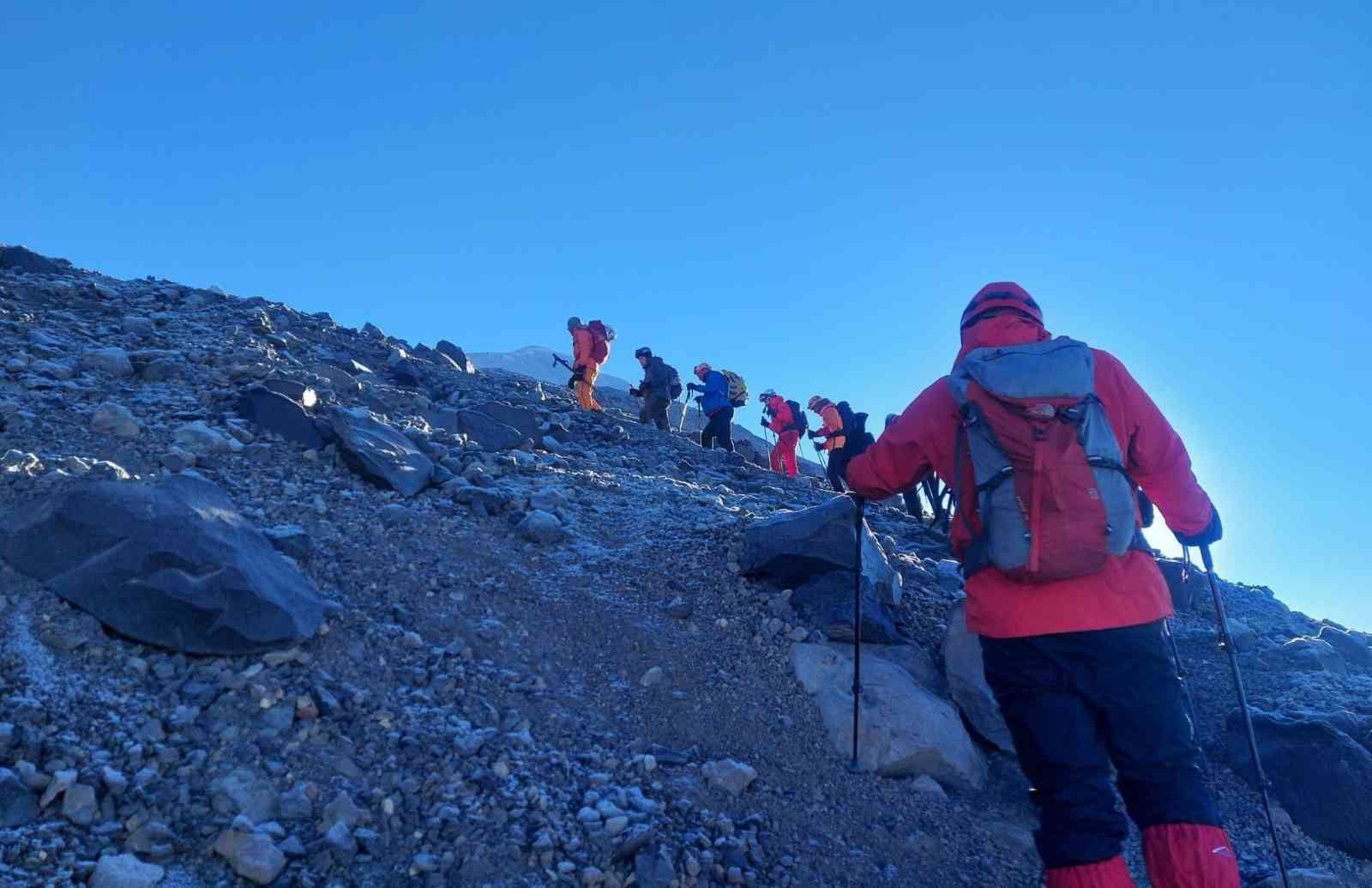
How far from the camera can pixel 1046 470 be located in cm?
360

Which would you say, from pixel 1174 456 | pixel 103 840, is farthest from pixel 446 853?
pixel 1174 456

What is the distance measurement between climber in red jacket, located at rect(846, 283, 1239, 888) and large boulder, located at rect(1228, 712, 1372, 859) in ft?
8.56

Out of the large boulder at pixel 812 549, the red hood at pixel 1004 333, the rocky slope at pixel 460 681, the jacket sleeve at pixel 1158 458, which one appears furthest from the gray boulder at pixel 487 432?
the jacket sleeve at pixel 1158 458

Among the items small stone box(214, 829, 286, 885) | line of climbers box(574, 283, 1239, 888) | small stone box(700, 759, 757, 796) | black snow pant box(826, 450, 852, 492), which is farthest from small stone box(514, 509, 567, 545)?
black snow pant box(826, 450, 852, 492)

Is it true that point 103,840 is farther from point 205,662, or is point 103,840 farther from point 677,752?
point 677,752

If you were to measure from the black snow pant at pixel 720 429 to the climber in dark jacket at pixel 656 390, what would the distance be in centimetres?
88

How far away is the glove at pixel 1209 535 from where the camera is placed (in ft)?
13.8

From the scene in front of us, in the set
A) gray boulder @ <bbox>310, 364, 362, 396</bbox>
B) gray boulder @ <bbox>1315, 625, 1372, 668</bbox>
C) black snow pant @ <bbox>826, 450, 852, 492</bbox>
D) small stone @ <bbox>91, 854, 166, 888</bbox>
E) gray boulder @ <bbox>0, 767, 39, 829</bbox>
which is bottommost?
small stone @ <bbox>91, 854, 166, 888</bbox>

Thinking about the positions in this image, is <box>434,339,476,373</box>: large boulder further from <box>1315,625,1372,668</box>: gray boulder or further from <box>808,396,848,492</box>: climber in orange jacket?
<box>1315,625,1372,668</box>: gray boulder

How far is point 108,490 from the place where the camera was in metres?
4.86

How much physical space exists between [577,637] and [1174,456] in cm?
348

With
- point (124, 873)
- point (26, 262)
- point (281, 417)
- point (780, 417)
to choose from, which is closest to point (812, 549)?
point (124, 873)

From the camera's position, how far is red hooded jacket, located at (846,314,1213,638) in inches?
144

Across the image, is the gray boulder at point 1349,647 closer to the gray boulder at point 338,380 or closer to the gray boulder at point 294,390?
the gray boulder at point 294,390
